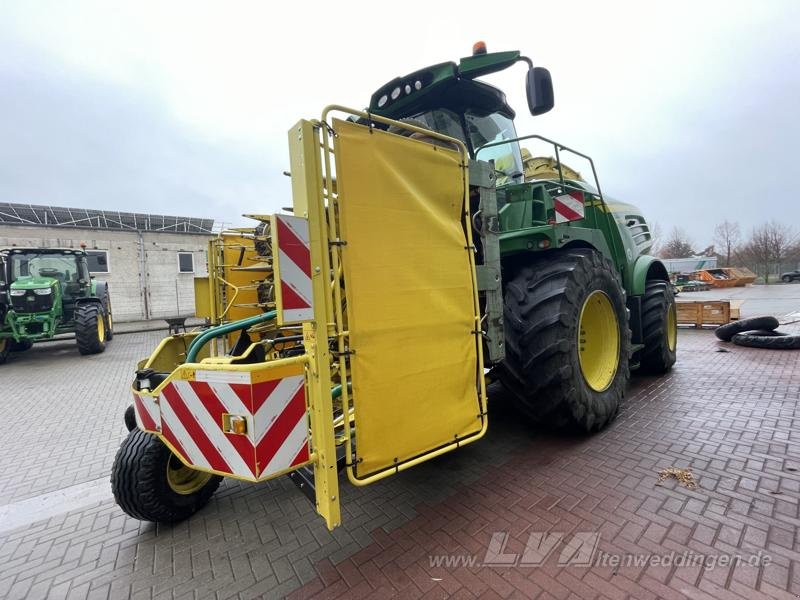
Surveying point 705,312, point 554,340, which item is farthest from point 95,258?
point 705,312

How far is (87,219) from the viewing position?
56.1 ft

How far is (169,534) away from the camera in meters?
2.41

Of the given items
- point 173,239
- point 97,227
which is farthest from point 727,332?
point 97,227

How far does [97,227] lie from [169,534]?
1875 centimetres

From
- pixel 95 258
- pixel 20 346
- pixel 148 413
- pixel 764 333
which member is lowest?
pixel 764 333

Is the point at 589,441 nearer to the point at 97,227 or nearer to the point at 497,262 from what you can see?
the point at 497,262

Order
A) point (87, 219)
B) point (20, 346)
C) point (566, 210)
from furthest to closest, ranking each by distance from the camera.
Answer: point (87, 219) < point (20, 346) < point (566, 210)

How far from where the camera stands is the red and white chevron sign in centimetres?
187

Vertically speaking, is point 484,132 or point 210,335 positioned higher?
point 484,132

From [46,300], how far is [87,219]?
33.2ft

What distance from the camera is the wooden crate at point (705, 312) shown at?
9812 millimetres

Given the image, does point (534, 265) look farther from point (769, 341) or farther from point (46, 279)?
point (46, 279)

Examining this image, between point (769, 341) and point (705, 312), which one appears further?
point (705, 312)

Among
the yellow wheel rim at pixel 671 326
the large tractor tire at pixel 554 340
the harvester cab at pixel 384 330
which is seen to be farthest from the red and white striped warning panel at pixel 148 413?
the yellow wheel rim at pixel 671 326
